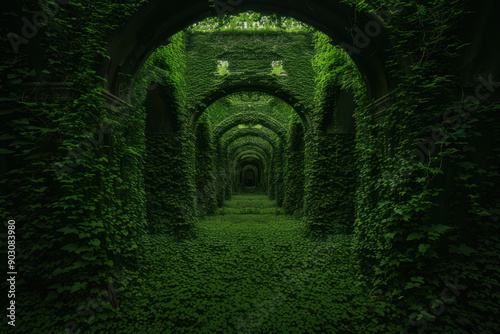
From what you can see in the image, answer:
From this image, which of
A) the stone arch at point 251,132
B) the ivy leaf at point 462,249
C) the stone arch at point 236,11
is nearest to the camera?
the ivy leaf at point 462,249

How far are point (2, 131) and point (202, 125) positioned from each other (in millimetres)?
8264

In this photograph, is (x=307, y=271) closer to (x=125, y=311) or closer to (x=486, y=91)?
(x=125, y=311)

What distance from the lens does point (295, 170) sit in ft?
39.4

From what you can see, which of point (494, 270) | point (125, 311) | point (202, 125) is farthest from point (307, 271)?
point (202, 125)

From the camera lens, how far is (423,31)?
349 cm

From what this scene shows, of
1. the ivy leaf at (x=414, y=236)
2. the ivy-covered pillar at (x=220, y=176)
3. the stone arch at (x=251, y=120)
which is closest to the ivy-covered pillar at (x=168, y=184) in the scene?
the stone arch at (x=251, y=120)

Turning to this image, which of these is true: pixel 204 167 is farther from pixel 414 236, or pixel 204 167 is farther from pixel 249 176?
pixel 249 176

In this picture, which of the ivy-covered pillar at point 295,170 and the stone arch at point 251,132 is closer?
the ivy-covered pillar at point 295,170
